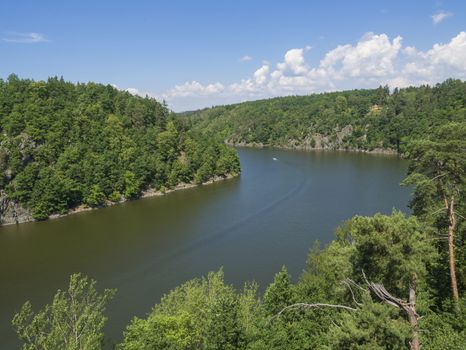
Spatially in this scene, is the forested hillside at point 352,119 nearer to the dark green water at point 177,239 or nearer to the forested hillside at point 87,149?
the dark green water at point 177,239

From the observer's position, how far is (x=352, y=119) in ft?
421

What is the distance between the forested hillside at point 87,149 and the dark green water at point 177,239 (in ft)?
10.6

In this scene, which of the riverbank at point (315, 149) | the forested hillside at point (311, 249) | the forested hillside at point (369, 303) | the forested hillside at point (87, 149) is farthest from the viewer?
the riverbank at point (315, 149)

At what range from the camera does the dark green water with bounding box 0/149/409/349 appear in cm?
2859

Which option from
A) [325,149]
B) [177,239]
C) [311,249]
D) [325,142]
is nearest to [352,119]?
[325,142]

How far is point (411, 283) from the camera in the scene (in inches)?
425

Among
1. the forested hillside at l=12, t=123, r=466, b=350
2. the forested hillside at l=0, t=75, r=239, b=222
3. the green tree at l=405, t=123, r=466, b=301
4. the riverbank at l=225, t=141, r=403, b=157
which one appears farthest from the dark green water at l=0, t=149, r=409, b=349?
the riverbank at l=225, t=141, r=403, b=157

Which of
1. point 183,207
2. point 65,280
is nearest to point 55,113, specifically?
point 183,207

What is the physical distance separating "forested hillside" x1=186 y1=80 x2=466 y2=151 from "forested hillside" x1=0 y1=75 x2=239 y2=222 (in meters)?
60.1

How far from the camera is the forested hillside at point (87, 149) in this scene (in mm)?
47531

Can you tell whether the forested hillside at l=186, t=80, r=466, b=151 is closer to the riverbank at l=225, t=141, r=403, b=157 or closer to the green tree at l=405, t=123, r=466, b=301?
the riverbank at l=225, t=141, r=403, b=157

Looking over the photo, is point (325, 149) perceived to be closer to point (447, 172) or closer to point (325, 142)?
point (325, 142)

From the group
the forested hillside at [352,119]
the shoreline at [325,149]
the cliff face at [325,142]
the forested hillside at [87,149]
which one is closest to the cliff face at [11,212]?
the forested hillside at [87,149]

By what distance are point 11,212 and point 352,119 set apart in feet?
351
